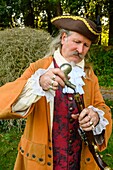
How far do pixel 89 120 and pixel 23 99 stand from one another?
38 cm

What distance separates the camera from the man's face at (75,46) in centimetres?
192

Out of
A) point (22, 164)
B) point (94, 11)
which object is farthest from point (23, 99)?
point (94, 11)

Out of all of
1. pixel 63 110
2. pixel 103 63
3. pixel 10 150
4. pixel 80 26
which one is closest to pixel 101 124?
pixel 63 110

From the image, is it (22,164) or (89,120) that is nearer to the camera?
(89,120)

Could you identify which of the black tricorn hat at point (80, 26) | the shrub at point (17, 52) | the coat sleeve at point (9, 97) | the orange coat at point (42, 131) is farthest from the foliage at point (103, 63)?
the coat sleeve at point (9, 97)

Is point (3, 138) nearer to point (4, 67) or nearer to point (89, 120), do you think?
point (4, 67)

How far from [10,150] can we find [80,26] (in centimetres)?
318

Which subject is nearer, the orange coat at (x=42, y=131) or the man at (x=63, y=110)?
the man at (x=63, y=110)

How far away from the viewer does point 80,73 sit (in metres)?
2.02

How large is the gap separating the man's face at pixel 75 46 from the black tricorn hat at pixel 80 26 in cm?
3

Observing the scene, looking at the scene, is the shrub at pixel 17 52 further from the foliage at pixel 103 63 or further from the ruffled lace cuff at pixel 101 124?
the foliage at pixel 103 63

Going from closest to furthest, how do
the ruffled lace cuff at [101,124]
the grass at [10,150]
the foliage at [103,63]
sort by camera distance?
the ruffled lace cuff at [101,124], the grass at [10,150], the foliage at [103,63]

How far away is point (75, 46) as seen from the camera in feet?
6.31

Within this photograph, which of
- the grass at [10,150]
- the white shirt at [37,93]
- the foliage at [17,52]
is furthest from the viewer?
the foliage at [17,52]
